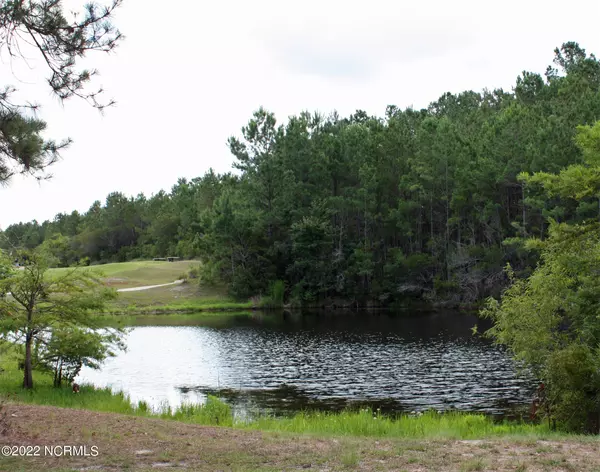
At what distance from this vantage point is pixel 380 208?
220 ft

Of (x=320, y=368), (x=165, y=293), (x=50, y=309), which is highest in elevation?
(x=165, y=293)

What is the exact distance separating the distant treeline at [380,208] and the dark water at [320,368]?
14940 millimetres

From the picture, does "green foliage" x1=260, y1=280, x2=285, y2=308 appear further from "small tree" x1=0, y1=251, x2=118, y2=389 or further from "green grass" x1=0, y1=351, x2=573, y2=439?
"small tree" x1=0, y1=251, x2=118, y2=389

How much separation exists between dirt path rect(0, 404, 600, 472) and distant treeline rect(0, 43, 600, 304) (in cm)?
4722

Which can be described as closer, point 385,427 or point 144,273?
point 385,427

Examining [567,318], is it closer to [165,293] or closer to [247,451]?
[247,451]

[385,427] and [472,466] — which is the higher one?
[472,466]

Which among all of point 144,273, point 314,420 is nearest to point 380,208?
point 144,273

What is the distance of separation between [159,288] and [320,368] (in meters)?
41.0

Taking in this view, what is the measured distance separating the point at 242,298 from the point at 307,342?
27505 mm

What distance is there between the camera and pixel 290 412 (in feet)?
67.9

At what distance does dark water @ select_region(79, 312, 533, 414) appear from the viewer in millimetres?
22875

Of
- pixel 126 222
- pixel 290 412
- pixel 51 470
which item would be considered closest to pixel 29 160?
pixel 51 470

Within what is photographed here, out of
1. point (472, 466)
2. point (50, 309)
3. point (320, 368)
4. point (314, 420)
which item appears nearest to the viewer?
point (472, 466)
